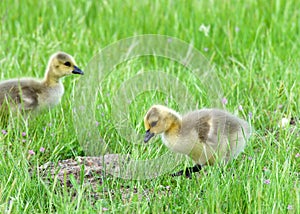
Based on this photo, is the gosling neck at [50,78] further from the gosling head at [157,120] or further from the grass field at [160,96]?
the gosling head at [157,120]

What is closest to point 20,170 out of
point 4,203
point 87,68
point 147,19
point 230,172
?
point 4,203

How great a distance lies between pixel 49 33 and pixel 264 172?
2.84 metres

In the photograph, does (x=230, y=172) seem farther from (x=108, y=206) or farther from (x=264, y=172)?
(x=108, y=206)

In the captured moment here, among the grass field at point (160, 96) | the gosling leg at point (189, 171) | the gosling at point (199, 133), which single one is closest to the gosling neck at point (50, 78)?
the grass field at point (160, 96)

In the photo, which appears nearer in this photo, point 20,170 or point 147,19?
point 20,170

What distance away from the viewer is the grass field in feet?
10.2

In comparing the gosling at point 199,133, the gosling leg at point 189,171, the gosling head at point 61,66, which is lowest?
the gosling leg at point 189,171

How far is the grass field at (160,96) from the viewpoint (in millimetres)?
3121

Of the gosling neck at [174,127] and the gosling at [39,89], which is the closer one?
the gosling neck at [174,127]

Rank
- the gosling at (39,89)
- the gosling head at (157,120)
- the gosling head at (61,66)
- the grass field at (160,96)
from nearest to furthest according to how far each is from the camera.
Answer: the grass field at (160,96)
the gosling head at (157,120)
the gosling at (39,89)
the gosling head at (61,66)

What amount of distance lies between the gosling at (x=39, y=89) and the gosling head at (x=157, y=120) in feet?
3.34

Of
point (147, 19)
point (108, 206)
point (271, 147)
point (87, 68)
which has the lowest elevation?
point (108, 206)

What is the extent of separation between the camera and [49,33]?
5.57 m

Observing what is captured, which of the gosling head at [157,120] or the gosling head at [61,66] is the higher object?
the gosling head at [61,66]
